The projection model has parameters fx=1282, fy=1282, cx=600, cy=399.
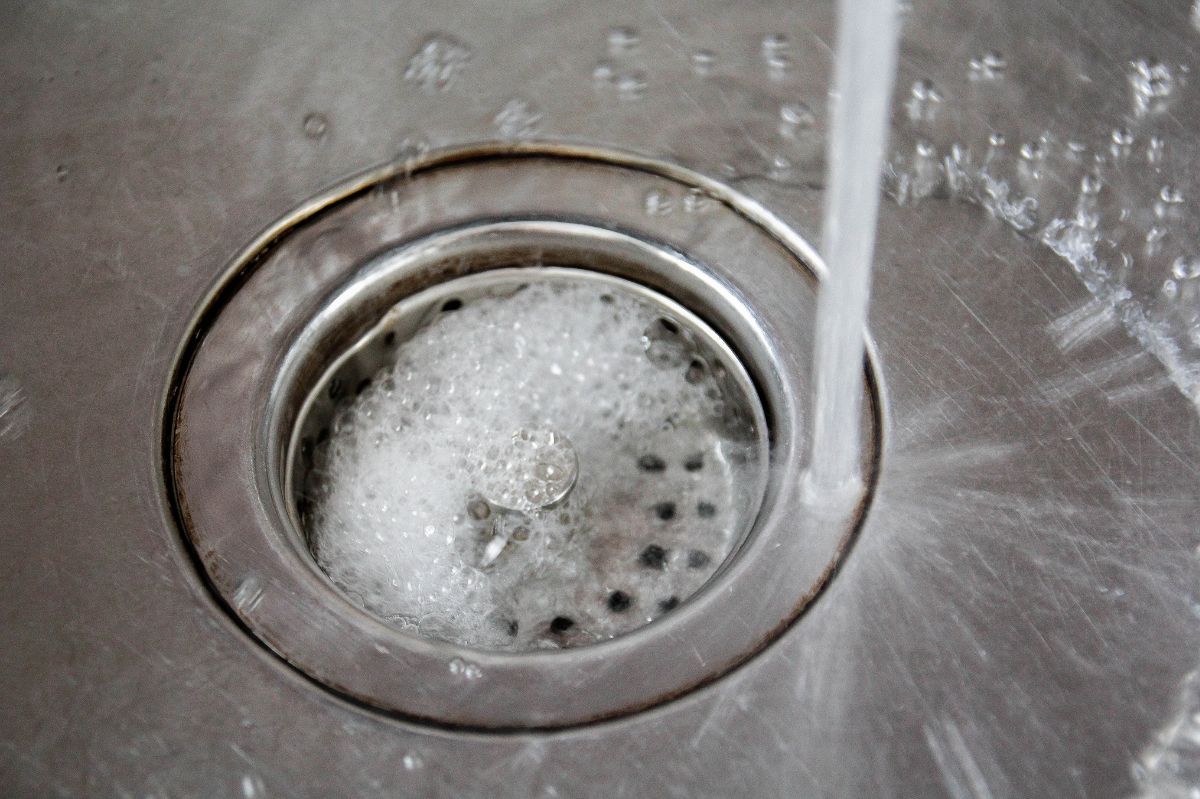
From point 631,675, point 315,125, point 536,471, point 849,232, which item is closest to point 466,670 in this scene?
point 631,675

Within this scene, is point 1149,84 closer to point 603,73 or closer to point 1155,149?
point 1155,149

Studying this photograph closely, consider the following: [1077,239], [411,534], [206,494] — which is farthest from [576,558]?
[1077,239]

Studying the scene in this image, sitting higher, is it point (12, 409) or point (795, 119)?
point (795, 119)

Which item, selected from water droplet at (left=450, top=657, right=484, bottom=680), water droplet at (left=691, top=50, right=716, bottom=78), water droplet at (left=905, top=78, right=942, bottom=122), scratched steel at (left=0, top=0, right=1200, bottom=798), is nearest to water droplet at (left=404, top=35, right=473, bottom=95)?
scratched steel at (left=0, top=0, right=1200, bottom=798)

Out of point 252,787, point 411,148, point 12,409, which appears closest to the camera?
point 252,787

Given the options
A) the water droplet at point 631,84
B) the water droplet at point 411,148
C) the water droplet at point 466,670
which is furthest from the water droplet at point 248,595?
the water droplet at point 631,84

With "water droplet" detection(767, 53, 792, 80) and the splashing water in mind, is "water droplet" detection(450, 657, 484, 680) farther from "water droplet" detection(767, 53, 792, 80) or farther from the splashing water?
"water droplet" detection(767, 53, 792, 80)

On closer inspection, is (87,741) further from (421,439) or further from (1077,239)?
(1077,239)
